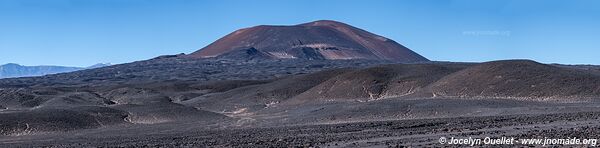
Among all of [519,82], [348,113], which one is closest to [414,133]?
[348,113]

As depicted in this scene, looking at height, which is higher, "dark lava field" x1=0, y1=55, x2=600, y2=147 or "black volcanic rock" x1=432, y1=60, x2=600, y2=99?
"black volcanic rock" x1=432, y1=60, x2=600, y2=99

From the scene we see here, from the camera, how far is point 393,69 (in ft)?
222

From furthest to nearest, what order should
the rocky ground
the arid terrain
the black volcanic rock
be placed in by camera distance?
the black volcanic rock
the arid terrain
the rocky ground

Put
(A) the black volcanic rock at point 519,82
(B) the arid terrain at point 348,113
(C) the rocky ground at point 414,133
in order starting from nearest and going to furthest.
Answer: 1. (C) the rocky ground at point 414,133
2. (B) the arid terrain at point 348,113
3. (A) the black volcanic rock at point 519,82

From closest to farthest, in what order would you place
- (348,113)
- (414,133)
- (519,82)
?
(414,133)
(348,113)
(519,82)

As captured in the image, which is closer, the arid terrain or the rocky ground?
the rocky ground

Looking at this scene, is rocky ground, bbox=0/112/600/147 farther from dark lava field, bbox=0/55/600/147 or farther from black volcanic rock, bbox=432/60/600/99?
black volcanic rock, bbox=432/60/600/99

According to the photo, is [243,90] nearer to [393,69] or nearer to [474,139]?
[393,69]

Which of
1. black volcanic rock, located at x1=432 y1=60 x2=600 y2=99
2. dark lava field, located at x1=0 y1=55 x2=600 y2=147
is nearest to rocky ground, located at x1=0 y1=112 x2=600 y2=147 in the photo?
dark lava field, located at x1=0 y1=55 x2=600 y2=147

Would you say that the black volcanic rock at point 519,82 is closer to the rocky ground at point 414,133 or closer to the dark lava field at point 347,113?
the dark lava field at point 347,113

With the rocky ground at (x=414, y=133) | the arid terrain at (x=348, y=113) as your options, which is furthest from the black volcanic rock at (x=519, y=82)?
the rocky ground at (x=414, y=133)

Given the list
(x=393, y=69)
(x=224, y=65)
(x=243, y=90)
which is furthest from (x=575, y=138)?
(x=224, y=65)

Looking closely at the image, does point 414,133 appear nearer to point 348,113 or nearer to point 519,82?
point 348,113

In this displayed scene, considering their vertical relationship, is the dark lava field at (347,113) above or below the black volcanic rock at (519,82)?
below
